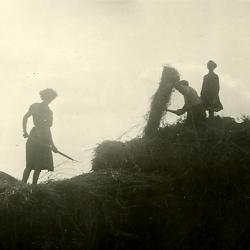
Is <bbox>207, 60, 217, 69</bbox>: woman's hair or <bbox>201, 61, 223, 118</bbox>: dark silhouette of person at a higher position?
<bbox>207, 60, 217, 69</bbox>: woman's hair

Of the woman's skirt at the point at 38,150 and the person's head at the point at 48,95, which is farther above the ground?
the person's head at the point at 48,95

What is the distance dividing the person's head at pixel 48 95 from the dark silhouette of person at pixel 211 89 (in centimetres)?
326

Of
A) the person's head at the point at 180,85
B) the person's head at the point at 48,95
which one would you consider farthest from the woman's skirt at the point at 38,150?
the person's head at the point at 180,85

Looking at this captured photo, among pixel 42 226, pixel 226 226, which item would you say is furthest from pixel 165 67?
pixel 42 226

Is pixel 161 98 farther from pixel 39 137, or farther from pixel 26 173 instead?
pixel 26 173

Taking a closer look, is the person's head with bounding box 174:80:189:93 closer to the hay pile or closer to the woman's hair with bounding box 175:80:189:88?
the woman's hair with bounding box 175:80:189:88

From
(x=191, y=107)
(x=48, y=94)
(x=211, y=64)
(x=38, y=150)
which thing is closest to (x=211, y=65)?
(x=211, y=64)

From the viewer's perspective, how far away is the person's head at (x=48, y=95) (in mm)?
9845

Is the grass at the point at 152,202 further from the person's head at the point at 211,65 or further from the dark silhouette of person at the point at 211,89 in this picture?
the person's head at the point at 211,65

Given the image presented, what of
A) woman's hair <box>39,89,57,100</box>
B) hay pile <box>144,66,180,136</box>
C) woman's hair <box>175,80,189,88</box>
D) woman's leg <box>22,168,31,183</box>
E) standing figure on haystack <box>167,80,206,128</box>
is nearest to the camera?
standing figure on haystack <box>167,80,206,128</box>

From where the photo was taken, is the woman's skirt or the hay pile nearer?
the woman's skirt

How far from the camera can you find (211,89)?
1072 cm

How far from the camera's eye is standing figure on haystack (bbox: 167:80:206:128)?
31.8 ft

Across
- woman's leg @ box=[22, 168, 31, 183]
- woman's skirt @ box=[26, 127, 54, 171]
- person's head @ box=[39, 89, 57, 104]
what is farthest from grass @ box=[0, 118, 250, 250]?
person's head @ box=[39, 89, 57, 104]
